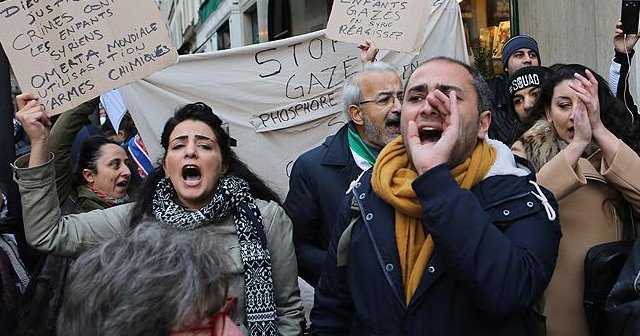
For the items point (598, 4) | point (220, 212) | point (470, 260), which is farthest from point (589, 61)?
point (470, 260)

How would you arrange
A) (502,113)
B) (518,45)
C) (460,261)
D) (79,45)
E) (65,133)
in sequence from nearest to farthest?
(460,261) → (79,45) → (65,133) → (502,113) → (518,45)

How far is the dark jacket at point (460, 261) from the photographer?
1924 millimetres

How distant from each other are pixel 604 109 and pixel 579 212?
0.53 m

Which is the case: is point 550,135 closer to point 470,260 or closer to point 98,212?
point 470,260

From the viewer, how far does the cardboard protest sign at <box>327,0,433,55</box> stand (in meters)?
4.04

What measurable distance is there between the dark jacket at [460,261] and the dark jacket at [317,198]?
99cm

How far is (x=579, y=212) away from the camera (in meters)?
2.70

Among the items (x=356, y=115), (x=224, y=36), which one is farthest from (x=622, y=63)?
(x=224, y=36)

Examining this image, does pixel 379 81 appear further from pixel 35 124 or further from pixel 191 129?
pixel 35 124

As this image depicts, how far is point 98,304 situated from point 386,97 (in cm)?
222

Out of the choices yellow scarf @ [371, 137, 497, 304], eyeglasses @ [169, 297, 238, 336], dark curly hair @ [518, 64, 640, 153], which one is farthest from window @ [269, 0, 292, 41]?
eyeglasses @ [169, 297, 238, 336]

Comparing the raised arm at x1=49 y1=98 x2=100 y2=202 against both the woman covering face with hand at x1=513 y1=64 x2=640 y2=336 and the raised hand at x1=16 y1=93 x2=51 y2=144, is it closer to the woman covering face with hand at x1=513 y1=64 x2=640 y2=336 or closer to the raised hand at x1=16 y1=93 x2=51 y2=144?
the raised hand at x1=16 y1=93 x2=51 y2=144

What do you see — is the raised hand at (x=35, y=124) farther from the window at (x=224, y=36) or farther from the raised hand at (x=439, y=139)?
the window at (x=224, y=36)

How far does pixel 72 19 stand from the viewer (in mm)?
3316
